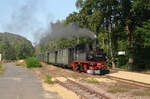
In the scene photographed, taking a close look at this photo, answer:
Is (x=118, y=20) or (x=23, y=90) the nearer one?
(x=23, y=90)

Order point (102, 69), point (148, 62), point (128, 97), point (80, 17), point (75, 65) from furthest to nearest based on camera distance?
1. point (80, 17)
2. point (148, 62)
3. point (75, 65)
4. point (102, 69)
5. point (128, 97)

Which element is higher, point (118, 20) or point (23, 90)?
point (118, 20)

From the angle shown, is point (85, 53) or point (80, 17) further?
point (80, 17)

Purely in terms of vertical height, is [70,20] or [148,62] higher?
[70,20]

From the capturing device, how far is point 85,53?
1895 cm

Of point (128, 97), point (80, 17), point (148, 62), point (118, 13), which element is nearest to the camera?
point (128, 97)

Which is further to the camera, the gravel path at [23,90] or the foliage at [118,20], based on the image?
the foliage at [118,20]

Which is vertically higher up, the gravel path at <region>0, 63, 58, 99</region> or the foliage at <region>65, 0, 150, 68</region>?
the foliage at <region>65, 0, 150, 68</region>

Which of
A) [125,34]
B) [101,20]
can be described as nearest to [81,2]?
[101,20]

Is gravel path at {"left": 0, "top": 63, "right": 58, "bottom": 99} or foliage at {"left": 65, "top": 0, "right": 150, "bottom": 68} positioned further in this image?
foliage at {"left": 65, "top": 0, "right": 150, "bottom": 68}

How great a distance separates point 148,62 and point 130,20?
5377mm

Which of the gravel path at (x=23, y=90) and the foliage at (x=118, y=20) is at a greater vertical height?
the foliage at (x=118, y=20)

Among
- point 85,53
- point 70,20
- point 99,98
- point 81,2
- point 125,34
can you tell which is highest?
point 81,2

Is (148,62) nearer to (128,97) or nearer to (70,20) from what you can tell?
(70,20)
